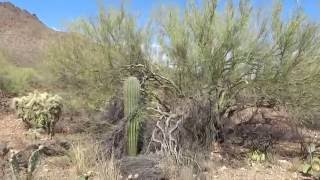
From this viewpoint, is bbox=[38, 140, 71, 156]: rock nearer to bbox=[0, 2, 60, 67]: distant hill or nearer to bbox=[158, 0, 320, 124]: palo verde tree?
bbox=[158, 0, 320, 124]: palo verde tree

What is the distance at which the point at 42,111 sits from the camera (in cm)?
1392

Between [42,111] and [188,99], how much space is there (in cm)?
480

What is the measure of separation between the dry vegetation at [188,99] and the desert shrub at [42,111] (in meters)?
0.56

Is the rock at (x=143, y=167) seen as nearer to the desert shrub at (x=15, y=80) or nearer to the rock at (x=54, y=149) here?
the rock at (x=54, y=149)

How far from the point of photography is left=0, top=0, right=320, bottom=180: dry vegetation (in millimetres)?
9258

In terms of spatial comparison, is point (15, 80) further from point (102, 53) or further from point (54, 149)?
point (54, 149)

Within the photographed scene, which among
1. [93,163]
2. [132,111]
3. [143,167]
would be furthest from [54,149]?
[143,167]

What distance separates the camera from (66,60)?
42.0 feet

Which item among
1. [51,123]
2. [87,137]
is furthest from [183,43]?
[51,123]

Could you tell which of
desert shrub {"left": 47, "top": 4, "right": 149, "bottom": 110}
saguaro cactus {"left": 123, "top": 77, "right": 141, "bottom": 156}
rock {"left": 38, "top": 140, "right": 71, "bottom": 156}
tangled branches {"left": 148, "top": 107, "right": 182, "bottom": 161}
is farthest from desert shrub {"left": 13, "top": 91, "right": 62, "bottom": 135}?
saguaro cactus {"left": 123, "top": 77, "right": 141, "bottom": 156}

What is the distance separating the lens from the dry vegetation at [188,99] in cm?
926

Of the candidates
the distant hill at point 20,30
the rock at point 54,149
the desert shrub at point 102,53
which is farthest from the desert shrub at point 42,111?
the distant hill at point 20,30

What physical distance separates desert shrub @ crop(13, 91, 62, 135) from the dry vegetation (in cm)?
56

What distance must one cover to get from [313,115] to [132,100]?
3.85 m
